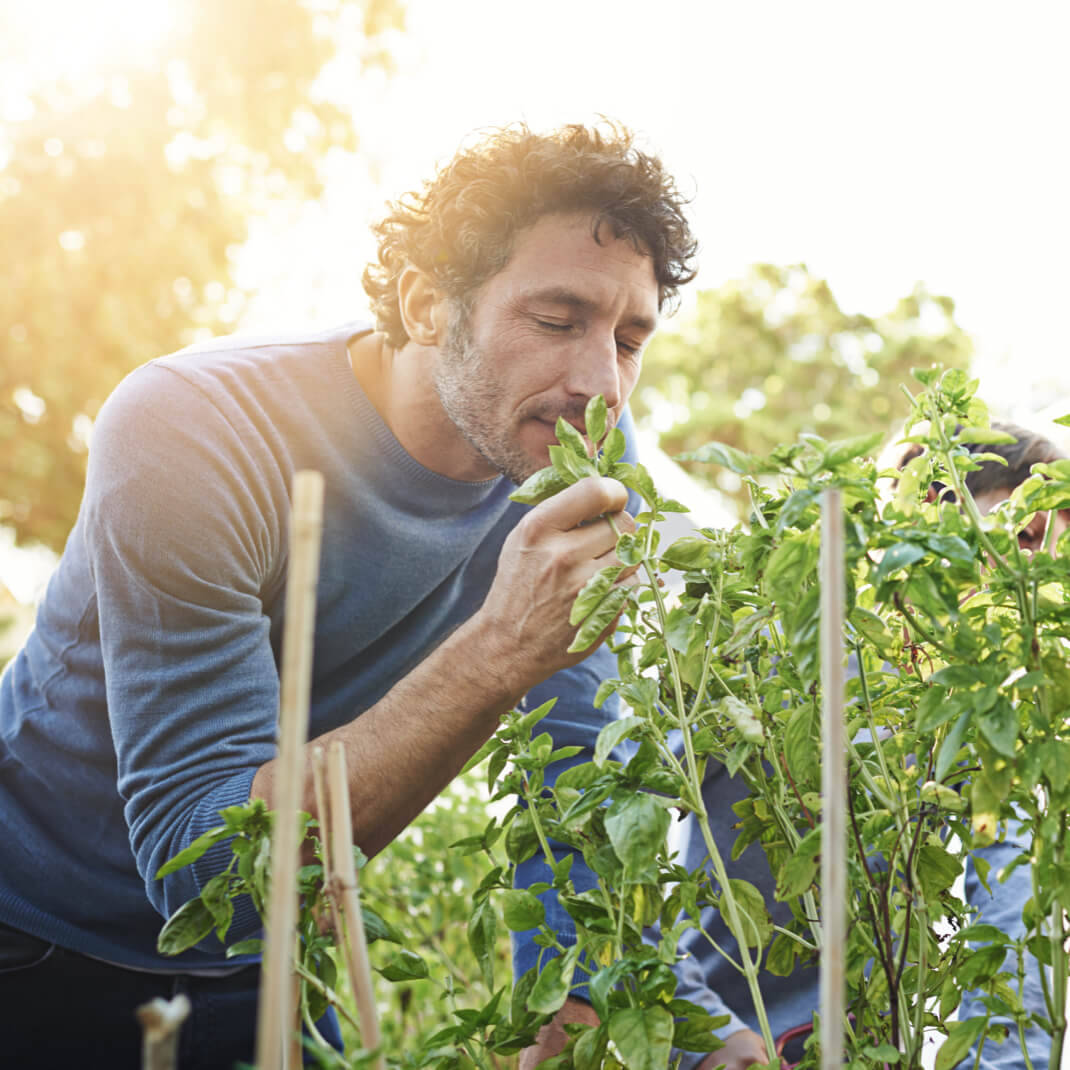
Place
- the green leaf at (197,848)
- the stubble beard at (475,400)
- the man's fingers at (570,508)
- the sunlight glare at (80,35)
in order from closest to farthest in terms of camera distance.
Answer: the green leaf at (197,848)
the man's fingers at (570,508)
the stubble beard at (475,400)
the sunlight glare at (80,35)

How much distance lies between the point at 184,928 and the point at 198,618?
0.66 m

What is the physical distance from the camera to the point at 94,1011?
175 centimetres

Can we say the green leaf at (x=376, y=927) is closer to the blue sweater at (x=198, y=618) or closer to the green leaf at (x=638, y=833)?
the green leaf at (x=638, y=833)

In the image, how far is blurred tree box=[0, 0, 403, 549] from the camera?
27.1ft

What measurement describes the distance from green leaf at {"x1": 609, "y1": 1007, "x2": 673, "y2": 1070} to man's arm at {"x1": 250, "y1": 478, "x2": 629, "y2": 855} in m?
0.58

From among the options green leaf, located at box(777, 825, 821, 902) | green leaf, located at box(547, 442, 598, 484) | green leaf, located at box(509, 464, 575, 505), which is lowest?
green leaf, located at box(777, 825, 821, 902)

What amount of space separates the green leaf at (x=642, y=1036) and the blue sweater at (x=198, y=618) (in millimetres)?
628

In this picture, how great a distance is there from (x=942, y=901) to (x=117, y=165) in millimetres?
8812

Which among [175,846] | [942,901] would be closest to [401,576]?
[175,846]

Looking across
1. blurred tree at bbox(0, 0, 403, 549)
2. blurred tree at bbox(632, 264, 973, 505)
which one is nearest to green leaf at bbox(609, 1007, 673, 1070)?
blurred tree at bbox(0, 0, 403, 549)

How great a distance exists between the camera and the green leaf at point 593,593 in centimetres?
88

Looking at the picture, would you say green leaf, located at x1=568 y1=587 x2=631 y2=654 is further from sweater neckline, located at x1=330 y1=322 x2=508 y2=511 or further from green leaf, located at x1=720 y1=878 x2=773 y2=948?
sweater neckline, located at x1=330 y1=322 x2=508 y2=511

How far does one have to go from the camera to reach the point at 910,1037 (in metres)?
0.83

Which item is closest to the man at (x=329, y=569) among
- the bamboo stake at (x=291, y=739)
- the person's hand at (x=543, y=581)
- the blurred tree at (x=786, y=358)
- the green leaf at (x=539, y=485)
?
the person's hand at (x=543, y=581)
